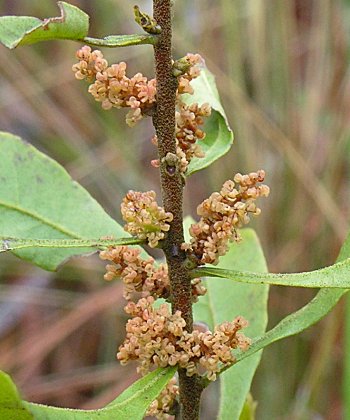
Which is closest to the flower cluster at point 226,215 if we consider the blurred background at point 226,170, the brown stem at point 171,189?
the brown stem at point 171,189

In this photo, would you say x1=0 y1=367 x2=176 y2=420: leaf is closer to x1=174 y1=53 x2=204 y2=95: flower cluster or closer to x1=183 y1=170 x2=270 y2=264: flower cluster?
x1=183 y1=170 x2=270 y2=264: flower cluster

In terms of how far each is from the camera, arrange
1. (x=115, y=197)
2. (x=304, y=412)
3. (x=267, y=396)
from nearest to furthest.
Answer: (x=304, y=412) → (x=267, y=396) → (x=115, y=197)

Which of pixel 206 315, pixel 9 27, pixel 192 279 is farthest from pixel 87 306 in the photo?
pixel 9 27

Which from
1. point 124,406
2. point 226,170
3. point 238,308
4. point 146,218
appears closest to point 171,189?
point 146,218

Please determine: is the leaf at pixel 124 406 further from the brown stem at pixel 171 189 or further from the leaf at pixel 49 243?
the leaf at pixel 49 243

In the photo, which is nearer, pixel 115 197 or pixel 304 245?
pixel 304 245

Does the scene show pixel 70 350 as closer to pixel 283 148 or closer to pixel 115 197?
pixel 115 197
